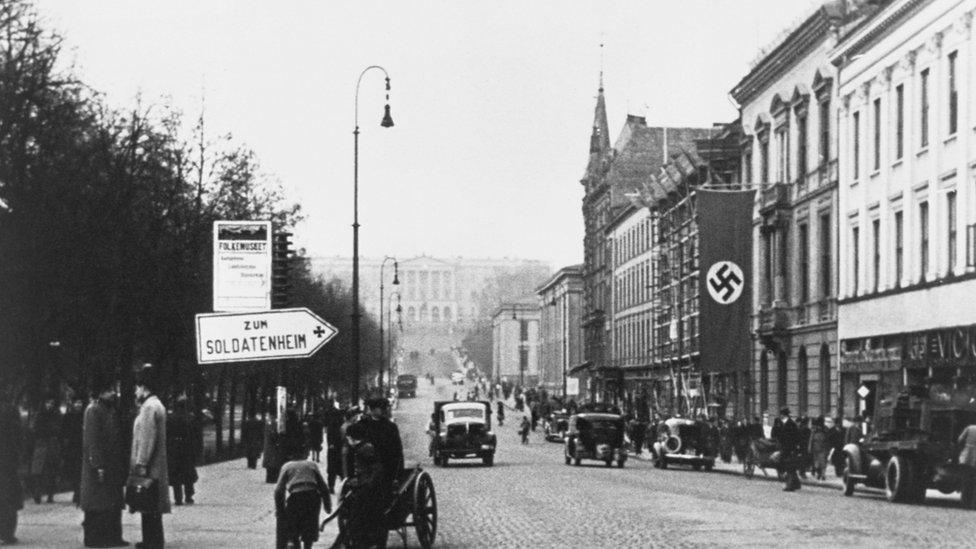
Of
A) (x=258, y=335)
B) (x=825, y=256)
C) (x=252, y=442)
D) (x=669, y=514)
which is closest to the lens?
(x=258, y=335)

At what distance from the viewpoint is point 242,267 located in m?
19.9

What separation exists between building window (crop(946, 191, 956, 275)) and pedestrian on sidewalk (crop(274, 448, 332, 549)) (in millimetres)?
31374

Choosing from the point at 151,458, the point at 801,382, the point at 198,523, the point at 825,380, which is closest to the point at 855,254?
the point at 825,380

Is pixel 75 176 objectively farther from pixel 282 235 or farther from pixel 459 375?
pixel 459 375

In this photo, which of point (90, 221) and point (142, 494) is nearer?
point (142, 494)

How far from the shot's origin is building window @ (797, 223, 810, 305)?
60.5 m

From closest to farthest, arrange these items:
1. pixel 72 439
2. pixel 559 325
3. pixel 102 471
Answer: pixel 102 471
pixel 72 439
pixel 559 325

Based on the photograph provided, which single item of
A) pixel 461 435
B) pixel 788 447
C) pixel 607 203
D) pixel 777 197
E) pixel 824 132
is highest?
pixel 607 203

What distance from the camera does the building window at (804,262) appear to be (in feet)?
198

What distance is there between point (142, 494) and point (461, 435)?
121ft

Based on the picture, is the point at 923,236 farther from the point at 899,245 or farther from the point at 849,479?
the point at 849,479

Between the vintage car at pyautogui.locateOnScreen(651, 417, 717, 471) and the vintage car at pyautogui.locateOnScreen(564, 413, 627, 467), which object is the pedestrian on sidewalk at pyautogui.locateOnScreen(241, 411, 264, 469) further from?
the vintage car at pyautogui.locateOnScreen(651, 417, 717, 471)

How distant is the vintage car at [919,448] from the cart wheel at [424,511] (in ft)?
44.6

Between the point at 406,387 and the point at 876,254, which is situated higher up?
the point at 876,254
